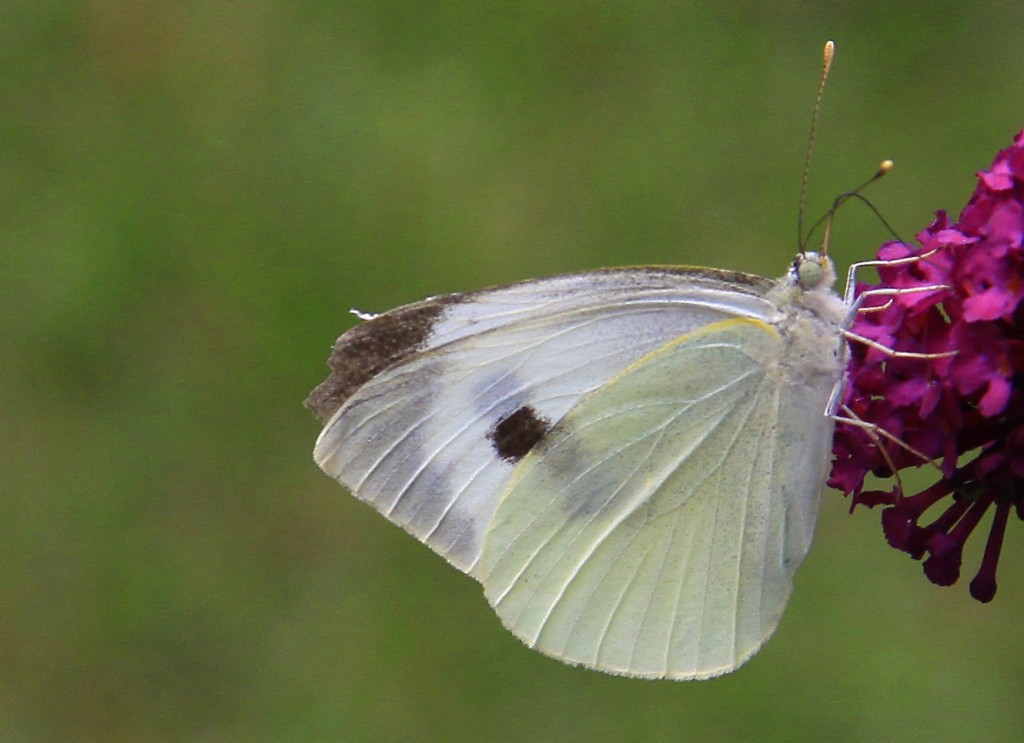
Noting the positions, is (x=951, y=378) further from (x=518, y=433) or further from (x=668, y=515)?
(x=518, y=433)

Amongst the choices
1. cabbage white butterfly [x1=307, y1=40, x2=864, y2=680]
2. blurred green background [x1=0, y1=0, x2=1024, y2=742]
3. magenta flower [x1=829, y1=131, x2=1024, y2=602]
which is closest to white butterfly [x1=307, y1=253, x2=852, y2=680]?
cabbage white butterfly [x1=307, y1=40, x2=864, y2=680]

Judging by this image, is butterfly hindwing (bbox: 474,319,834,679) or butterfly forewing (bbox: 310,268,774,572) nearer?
butterfly hindwing (bbox: 474,319,834,679)

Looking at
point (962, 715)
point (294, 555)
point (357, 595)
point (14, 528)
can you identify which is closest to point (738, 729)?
point (962, 715)

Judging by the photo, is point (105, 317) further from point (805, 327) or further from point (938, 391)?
point (938, 391)

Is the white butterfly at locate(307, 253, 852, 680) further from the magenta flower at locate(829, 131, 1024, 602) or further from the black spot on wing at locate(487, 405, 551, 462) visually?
the magenta flower at locate(829, 131, 1024, 602)

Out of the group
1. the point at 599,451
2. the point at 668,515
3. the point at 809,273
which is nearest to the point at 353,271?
the point at 599,451

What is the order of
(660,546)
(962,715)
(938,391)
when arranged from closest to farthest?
(938,391)
(660,546)
(962,715)

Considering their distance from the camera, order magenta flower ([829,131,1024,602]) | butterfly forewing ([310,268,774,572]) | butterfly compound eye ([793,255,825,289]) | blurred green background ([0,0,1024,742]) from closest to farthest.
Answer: magenta flower ([829,131,1024,602]) < butterfly compound eye ([793,255,825,289]) < butterfly forewing ([310,268,774,572]) < blurred green background ([0,0,1024,742])
